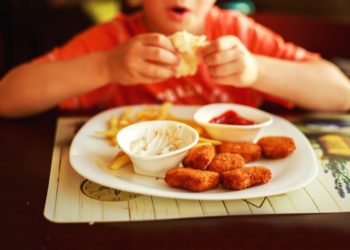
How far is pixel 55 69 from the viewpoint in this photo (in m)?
1.46

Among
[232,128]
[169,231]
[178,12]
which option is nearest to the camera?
[169,231]

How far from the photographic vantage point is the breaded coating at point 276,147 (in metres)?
1.19

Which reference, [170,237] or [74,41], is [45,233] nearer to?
[170,237]

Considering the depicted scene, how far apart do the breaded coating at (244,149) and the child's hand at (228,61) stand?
0.25m

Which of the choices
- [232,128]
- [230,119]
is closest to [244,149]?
[232,128]

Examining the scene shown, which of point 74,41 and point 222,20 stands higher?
point 222,20

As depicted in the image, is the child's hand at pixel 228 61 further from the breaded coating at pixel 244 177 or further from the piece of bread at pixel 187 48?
the breaded coating at pixel 244 177

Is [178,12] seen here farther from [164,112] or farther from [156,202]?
[156,202]

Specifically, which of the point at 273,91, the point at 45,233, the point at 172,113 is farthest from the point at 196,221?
the point at 273,91

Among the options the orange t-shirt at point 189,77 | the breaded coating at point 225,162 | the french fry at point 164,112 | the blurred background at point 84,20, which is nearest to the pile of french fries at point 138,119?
the french fry at point 164,112

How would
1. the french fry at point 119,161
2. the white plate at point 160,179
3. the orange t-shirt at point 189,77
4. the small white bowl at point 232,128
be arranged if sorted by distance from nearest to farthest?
1. the white plate at point 160,179
2. the french fry at point 119,161
3. the small white bowl at point 232,128
4. the orange t-shirt at point 189,77

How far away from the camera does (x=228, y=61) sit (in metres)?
1.35

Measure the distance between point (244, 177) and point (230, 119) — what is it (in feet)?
1.18

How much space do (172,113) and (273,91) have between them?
13.1 inches
